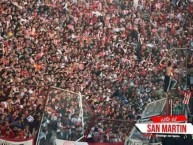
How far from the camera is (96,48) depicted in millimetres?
8594

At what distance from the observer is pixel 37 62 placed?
8.20 meters

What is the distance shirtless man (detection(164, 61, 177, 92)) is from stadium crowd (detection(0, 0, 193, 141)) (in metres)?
0.09

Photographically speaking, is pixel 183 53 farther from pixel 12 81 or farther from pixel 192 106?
pixel 12 81

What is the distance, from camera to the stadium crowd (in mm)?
8148

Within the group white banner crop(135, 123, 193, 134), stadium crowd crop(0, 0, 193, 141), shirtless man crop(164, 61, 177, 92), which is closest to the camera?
white banner crop(135, 123, 193, 134)

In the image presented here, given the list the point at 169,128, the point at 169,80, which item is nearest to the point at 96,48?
the point at 169,80

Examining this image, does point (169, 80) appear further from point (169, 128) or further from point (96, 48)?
point (96, 48)

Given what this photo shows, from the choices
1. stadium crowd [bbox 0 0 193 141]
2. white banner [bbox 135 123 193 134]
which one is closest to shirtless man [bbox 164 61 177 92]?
stadium crowd [bbox 0 0 193 141]

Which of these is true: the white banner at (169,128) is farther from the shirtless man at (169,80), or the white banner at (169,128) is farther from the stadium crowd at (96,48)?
the shirtless man at (169,80)

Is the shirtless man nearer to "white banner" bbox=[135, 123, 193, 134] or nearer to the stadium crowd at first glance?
the stadium crowd

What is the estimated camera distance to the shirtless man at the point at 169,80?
8648mm

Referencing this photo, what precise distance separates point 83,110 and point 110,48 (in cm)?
129

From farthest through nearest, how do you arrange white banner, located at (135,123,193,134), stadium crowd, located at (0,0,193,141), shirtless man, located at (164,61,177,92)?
shirtless man, located at (164,61,177,92) < stadium crowd, located at (0,0,193,141) < white banner, located at (135,123,193,134)

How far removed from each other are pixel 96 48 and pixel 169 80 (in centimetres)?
149
